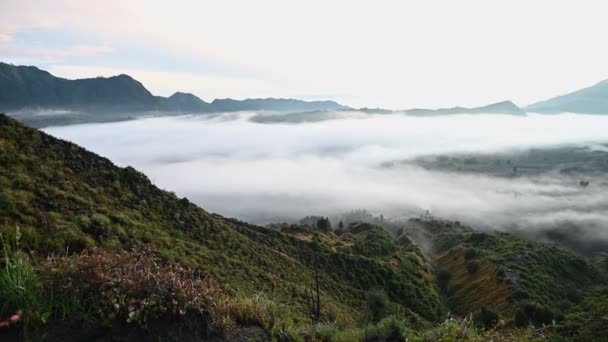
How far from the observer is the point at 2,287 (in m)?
4.99

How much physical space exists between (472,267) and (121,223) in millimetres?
77440

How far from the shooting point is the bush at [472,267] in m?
76.8

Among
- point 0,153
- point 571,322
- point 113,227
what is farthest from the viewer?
point 0,153

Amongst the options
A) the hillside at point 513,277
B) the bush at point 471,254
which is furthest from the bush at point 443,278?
the bush at point 471,254

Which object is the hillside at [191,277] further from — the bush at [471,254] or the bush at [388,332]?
the bush at [471,254]

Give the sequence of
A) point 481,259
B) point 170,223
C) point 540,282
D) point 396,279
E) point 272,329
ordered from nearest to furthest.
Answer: point 272,329 < point 170,223 < point 396,279 < point 540,282 < point 481,259

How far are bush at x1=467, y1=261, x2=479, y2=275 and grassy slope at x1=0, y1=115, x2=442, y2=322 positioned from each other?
37141 mm

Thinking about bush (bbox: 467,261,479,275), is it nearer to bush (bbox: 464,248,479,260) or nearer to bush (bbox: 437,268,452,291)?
bush (bbox: 437,268,452,291)

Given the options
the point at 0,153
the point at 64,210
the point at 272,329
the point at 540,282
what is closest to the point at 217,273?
the point at 64,210

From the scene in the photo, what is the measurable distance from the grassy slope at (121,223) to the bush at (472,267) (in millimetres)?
37141

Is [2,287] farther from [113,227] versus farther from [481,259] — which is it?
[481,259]

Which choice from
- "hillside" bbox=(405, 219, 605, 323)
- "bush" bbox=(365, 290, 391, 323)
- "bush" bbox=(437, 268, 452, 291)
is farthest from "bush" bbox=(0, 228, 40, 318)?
"bush" bbox=(437, 268, 452, 291)

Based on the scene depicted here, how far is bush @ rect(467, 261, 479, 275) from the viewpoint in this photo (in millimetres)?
76812

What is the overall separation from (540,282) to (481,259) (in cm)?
1547
